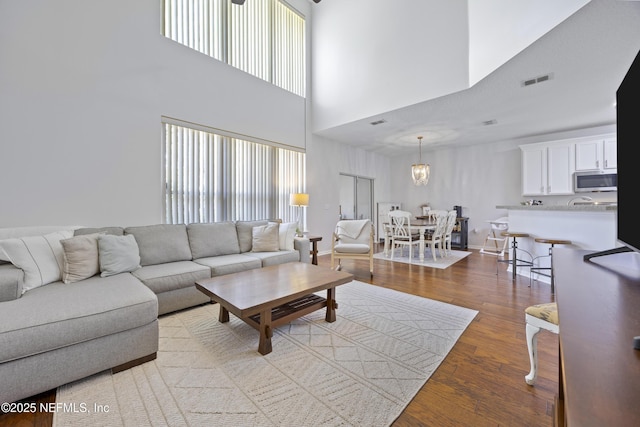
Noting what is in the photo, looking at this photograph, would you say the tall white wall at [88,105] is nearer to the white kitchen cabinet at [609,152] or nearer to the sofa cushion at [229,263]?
the sofa cushion at [229,263]

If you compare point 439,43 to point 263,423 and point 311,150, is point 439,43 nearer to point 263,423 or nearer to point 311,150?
point 311,150

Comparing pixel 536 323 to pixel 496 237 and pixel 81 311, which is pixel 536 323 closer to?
pixel 81 311

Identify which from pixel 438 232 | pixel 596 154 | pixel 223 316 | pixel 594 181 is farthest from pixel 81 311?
pixel 596 154

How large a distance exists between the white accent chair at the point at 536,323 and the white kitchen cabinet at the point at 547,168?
5.27m

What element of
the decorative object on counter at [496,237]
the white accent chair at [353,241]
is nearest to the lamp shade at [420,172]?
the decorative object on counter at [496,237]

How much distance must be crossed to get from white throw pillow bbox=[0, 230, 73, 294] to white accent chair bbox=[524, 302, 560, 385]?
3423 millimetres

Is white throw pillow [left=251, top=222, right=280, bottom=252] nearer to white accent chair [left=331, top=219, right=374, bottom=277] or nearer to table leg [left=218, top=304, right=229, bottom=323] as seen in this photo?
white accent chair [left=331, top=219, right=374, bottom=277]

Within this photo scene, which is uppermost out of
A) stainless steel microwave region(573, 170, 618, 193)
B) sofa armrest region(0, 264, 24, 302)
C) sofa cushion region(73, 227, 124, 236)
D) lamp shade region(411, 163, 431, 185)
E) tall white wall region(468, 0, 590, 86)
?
tall white wall region(468, 0, 590, 86)

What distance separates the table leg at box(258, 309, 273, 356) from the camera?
74.7 inches

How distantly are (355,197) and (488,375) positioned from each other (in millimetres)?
5659

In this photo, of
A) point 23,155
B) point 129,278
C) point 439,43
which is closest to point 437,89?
point 439,43

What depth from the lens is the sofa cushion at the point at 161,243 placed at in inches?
112

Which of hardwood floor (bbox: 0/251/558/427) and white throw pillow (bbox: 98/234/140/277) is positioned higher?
white throw pillow (bbox: 98/234/140/277)

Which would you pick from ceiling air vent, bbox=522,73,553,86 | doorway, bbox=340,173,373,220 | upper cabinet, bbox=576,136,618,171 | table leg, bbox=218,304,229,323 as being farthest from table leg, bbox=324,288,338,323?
upper cabinet, bbox=576,136,618,171
